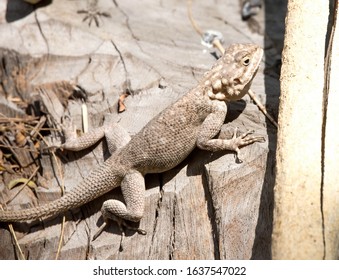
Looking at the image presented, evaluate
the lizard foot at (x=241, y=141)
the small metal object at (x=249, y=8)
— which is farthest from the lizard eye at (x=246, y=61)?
the small metal object at (x=249, y=8)

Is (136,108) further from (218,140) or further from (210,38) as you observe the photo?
(210,38)

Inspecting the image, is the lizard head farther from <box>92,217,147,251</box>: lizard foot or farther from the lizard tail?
<box>92,217,147,251</box>: lizard foot

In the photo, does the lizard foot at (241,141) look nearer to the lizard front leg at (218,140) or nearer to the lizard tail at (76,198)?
the lizard front leg at (218,140)

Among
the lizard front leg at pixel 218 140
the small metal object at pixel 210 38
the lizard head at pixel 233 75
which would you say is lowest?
the lizard front leg at pixel 218 140

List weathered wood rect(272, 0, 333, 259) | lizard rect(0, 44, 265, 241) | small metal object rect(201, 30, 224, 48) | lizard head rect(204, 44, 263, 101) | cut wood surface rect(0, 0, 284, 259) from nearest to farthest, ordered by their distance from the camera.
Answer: weathered wood rect(272, 0, 333, 259) → cut wood surface rect(0, 0, 284, 259) → lizard rect(0, 44, 265, 241) → lizard head rect(204, 44, 263, 101) → small metal object rect(201, 30, 224, 48)

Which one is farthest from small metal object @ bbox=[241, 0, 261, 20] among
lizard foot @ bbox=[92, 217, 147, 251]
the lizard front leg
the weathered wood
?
lizard foot @ bbox=[92, 217, 147, 251]

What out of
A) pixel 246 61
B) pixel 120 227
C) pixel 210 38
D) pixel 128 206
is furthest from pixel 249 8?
pixel 120 227
